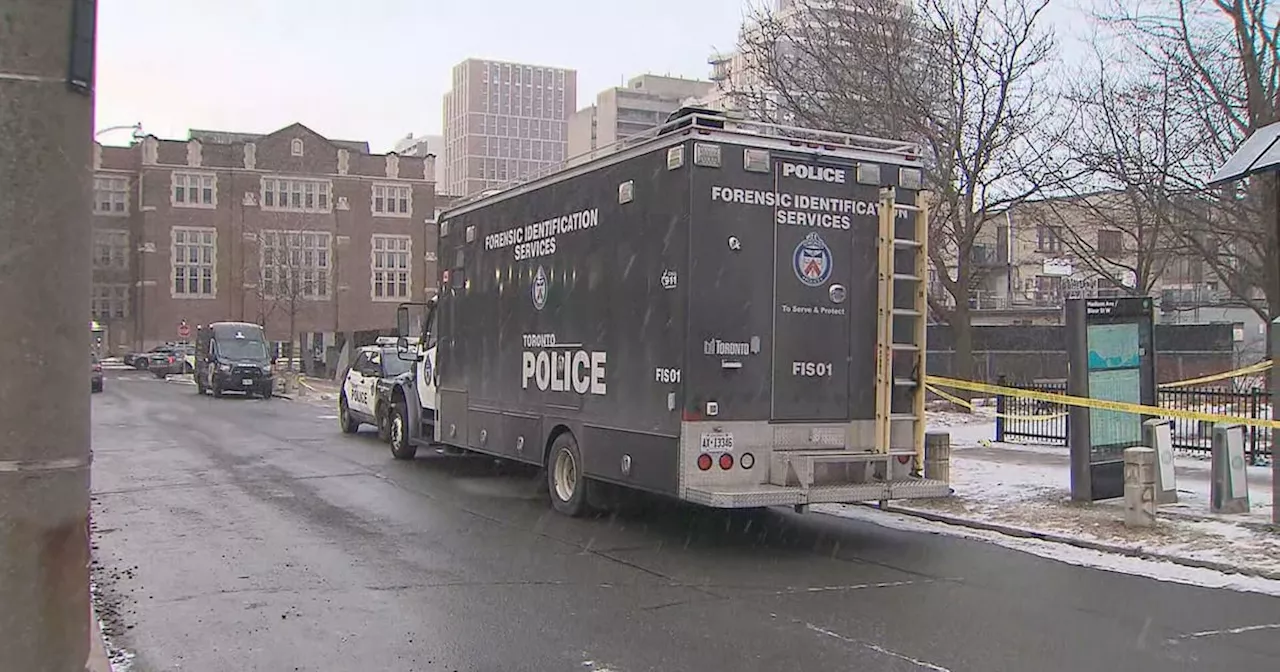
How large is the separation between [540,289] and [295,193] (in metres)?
72.8

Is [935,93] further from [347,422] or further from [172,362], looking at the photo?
[172,362]

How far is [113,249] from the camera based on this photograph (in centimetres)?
8131

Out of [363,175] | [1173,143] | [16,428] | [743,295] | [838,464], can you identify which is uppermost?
[363,175]

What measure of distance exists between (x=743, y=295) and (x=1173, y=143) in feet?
55.1

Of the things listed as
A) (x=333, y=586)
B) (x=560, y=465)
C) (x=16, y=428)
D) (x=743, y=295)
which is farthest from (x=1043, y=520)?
(x=16, y=428)

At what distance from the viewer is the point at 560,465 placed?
11398 mm

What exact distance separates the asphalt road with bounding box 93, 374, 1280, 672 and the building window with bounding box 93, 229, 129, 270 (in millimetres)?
75596

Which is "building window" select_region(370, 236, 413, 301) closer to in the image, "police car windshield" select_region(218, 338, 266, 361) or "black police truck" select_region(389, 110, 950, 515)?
"police car windshield" select_region(218, 338, 266, 361)

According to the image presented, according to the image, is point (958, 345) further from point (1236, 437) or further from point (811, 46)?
point (1236, 437)

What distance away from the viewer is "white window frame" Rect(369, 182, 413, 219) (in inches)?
3243

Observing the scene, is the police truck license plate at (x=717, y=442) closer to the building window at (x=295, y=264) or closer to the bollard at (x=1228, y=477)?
the bollard at (x=1228, y=477)

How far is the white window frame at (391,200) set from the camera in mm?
82375

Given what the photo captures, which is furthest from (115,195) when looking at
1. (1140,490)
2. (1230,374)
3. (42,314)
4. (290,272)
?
(42,314)

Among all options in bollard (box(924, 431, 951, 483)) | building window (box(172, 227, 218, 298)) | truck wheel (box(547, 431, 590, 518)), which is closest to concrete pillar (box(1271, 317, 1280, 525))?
bollard (box(924, 431, 951, 483))
